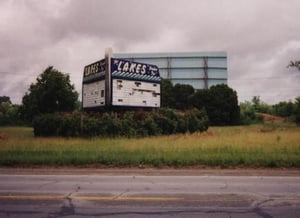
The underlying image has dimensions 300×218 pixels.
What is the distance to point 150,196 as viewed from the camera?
8141 mm

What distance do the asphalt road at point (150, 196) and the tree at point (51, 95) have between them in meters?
52.0

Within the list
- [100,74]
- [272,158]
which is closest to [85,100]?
[100,74]

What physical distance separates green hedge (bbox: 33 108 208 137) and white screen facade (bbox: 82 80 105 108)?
3.83 m

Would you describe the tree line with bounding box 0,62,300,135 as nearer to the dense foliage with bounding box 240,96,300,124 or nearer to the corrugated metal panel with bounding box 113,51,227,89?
the dense foliage with bounding box 240,96,300,124

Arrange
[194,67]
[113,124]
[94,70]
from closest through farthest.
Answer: [113,124]
[94,70]
[194,67]

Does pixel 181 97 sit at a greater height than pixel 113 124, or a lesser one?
greater

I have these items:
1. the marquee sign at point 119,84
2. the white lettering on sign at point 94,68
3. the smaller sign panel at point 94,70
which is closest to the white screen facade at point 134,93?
the marquee sign at point 119,84

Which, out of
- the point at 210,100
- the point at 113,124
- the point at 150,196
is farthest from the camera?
the point at 210,100

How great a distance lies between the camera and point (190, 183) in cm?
1013

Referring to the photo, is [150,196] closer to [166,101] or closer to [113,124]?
[113,124]

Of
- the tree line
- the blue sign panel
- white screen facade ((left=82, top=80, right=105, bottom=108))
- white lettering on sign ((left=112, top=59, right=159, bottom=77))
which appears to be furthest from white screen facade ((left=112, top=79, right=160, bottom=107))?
the tree line

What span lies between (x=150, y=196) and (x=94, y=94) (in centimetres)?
3118

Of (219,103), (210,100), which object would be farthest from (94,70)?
(219,103)

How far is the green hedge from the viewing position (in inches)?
1236
